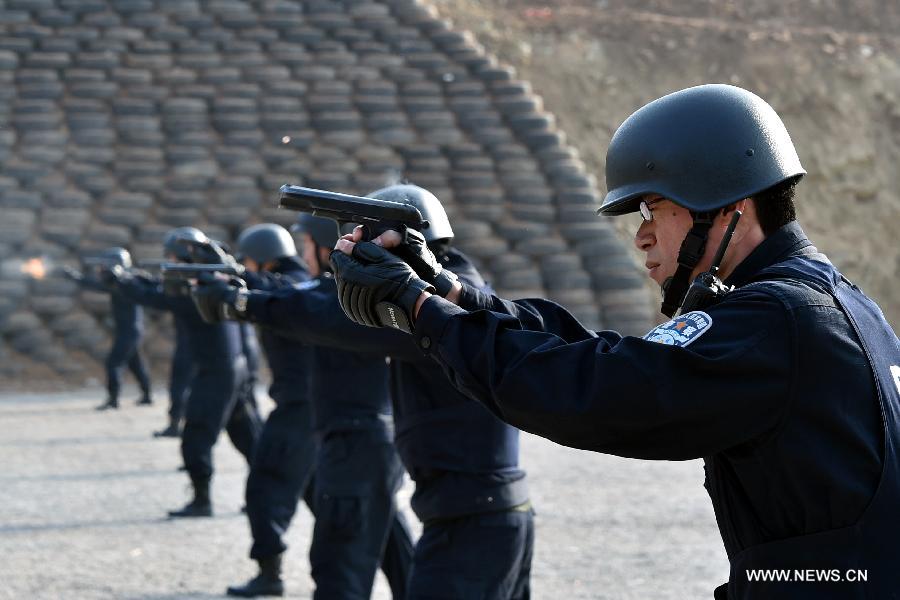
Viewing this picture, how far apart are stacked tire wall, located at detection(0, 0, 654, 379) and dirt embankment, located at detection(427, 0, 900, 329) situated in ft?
17.8

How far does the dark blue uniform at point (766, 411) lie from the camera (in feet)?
7.29

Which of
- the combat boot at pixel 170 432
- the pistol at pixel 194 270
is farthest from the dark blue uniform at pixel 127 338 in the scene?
the pistol at pixel 194 270

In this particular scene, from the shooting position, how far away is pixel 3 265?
717 inches

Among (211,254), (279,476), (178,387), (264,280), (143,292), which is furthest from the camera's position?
(178,387)

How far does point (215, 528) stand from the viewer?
8.43 m

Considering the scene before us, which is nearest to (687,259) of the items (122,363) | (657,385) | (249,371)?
(657,385)

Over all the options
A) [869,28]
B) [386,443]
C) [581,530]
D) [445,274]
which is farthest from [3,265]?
[869,28]

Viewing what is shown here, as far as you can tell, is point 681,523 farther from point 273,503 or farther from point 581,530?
point 273,503

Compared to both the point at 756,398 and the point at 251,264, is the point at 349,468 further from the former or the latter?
the point at 251,264

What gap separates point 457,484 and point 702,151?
6.39ft

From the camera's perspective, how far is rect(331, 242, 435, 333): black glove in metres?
2.58

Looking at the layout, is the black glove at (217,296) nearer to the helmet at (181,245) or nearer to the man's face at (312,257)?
the man's face at (312,257)

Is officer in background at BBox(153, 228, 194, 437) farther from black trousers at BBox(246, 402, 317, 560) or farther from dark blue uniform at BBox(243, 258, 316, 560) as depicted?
black trousers at BBox(246, 402, 317, 560)

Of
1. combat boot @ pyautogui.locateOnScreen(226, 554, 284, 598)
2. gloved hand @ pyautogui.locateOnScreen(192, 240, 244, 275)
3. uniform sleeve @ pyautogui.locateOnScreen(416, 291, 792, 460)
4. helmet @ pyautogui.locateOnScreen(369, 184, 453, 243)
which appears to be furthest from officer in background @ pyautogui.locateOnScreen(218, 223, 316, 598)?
uniform sleeve @ pyautogui.locateOnScreen(416, 291, 792, 460)
